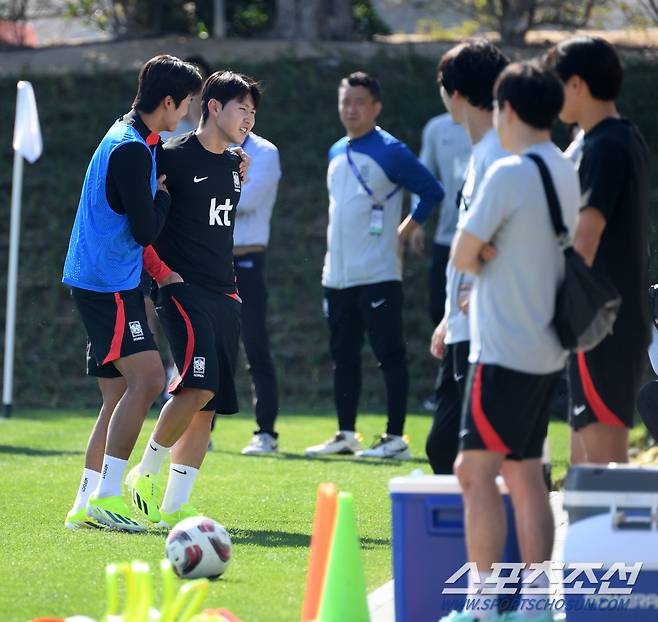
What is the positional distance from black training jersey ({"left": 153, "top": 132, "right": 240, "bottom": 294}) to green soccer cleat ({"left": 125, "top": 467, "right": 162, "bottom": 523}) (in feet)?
3.06

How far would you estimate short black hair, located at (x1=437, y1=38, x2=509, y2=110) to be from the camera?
532cm

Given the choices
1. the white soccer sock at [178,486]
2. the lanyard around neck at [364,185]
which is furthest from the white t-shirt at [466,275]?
the lanyard around neck at [364,185]

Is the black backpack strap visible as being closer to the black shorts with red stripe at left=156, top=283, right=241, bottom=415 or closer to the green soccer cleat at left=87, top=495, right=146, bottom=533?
the black shorts with red stripe at left=156, top=283, right=241, bottom=415

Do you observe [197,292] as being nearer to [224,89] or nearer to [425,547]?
[224,89]

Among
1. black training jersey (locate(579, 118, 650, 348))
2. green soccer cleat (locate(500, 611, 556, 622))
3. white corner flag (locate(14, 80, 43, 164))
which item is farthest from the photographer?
white corner flag (locate(14, 80, 43, 164))

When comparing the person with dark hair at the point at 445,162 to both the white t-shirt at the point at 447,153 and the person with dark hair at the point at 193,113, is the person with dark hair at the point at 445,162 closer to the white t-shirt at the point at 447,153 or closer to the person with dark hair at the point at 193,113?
the white t-shirt at the point at 447,153

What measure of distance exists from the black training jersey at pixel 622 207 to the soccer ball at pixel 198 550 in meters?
1.66

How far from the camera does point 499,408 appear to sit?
4438 millimetres

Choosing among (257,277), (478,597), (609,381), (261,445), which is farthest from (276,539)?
(257,277)

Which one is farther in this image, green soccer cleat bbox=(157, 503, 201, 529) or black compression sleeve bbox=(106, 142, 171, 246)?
green soccer cleat bbox=(157, 503, 201, 529)

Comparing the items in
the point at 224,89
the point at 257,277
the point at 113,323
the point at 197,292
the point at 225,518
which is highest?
the point at 224,89

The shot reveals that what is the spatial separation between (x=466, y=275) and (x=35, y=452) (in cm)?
513

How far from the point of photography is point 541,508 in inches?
178

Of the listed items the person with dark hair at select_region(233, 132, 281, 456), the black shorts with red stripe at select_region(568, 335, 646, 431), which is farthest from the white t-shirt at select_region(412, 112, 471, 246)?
the black shorts with red stripe at select_region(568, 335, 646, 431)
